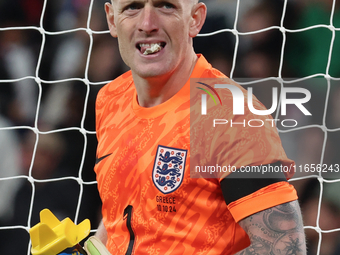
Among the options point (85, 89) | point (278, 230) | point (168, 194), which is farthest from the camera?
point (85, 89)

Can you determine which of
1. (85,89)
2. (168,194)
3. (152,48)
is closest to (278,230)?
(168,194)

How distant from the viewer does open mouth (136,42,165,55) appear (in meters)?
0.79

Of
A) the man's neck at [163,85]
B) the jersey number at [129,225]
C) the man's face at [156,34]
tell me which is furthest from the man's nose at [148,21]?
the jersey number at [129,225]

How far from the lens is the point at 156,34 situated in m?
0.78

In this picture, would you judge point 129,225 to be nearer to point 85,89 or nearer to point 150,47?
point 150,47

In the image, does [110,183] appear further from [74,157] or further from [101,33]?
[101,33]

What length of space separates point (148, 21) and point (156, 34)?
0.03 metres

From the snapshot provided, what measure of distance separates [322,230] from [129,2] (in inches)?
38.4

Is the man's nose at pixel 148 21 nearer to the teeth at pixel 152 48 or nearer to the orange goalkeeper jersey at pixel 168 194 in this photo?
the teeth at pixel 152 48

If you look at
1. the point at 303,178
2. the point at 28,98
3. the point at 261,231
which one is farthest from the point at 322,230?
the point at 28,98

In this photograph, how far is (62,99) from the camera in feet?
4.15

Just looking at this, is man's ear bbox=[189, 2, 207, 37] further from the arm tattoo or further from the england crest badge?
the arm tattoo

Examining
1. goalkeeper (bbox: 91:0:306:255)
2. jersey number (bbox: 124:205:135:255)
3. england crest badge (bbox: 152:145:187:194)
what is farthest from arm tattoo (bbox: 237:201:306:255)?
jersey number (bbox: 124:205:135:255)

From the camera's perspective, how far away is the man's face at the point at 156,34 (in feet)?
2.56
